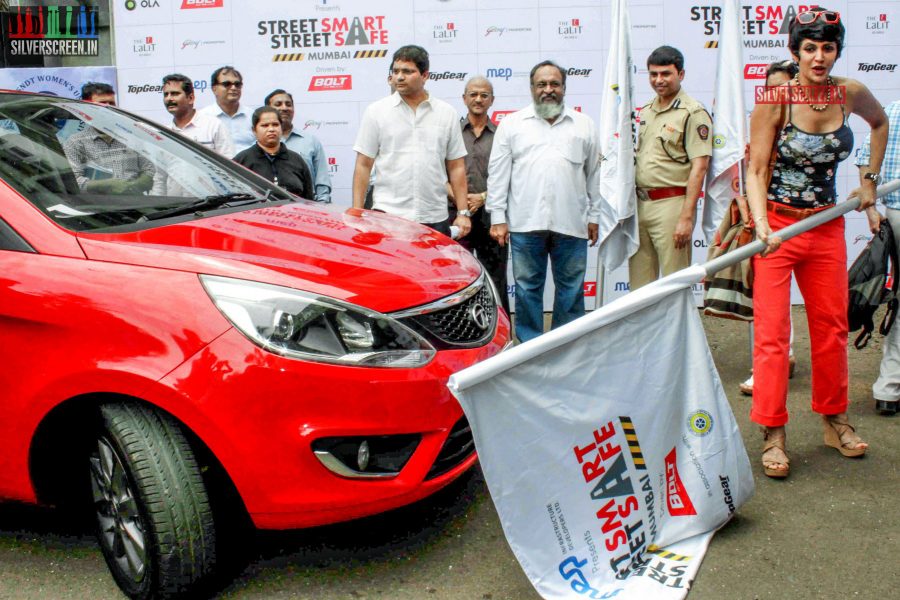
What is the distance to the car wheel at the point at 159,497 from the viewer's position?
2.92 m

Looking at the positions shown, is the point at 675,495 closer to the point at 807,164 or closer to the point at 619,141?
the point at 807,164

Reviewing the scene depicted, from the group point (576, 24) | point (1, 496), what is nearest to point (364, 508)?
point (1, 496)

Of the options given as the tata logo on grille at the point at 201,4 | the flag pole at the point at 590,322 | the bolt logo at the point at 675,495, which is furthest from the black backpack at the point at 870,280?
the tata logo on grille at the point at 201,4

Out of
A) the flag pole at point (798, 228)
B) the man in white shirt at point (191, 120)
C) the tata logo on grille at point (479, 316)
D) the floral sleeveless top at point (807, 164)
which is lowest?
the tata logo on grille at point (479, 316)

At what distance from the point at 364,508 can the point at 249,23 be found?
5.64 meters

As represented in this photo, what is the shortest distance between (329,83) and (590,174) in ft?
8.57

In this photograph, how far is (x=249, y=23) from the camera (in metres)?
7.72

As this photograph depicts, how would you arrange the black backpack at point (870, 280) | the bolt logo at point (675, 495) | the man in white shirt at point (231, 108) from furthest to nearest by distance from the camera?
1. the man in white shirt at point (231, 108)
2. the black backpack at point (870, 280)
3. the bolt logo at point (675, 495)

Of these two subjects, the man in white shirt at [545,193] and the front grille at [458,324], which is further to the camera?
the man in white shirt at [545,193]

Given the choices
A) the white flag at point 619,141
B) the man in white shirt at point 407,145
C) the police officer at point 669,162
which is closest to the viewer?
the police officer at point 669,162

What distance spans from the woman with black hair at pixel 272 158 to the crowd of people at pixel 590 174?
0.03 ft

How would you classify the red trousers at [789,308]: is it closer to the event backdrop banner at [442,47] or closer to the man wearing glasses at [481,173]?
the man wearing glasses at [481,173]

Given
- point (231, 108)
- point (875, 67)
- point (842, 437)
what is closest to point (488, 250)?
point (231, 108)

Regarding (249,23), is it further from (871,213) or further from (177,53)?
(871,213)
